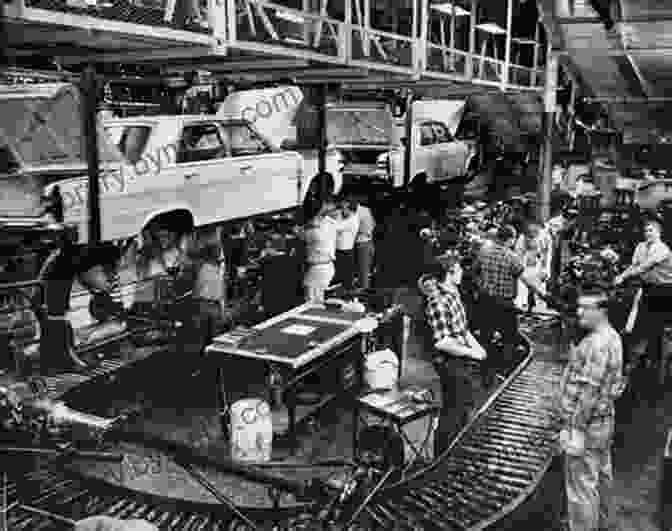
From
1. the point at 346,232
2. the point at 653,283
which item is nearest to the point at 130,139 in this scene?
the point at 346,232

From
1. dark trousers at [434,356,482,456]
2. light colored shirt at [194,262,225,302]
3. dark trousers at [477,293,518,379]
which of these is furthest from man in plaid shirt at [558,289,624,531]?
light colored shirt at [194,262,225,302]

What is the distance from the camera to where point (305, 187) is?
11.8 m

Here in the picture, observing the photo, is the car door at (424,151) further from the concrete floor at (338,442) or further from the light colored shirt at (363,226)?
the concrete floor at (338,442)

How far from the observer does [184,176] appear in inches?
342

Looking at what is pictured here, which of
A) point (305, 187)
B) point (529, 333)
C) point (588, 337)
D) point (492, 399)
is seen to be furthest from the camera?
point (305, 187)

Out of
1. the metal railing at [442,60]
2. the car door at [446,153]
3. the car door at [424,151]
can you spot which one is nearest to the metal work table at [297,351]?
the metal railing at [442,60]

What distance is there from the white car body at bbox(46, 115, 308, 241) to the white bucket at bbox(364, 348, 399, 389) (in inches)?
119

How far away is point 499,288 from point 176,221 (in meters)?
4.04

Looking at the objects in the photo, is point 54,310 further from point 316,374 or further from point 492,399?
point 492,399

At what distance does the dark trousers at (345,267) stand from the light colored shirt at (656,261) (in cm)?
403

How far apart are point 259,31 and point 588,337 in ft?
17.1

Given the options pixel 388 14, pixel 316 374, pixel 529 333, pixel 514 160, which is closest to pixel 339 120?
pixel 388 14

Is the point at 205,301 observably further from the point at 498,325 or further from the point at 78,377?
the point at 498,325

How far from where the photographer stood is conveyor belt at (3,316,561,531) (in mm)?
5020
